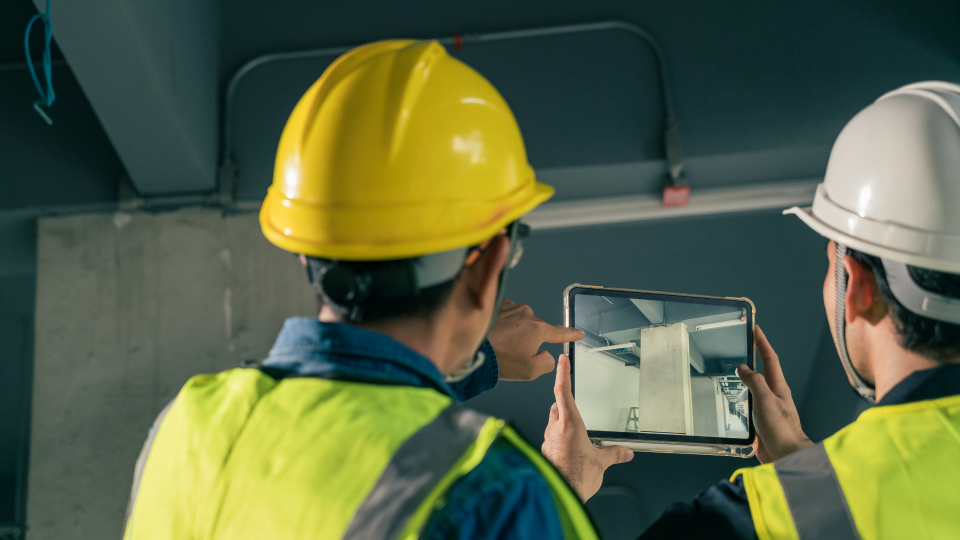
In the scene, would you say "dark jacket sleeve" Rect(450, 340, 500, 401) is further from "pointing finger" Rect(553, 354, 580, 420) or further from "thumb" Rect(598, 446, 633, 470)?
"thumb" Rect(598, 446, 633, 470)

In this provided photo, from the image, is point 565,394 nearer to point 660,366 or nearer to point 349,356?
point 660,366

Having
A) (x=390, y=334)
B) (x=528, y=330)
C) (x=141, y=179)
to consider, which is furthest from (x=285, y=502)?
(x=141, y=179)

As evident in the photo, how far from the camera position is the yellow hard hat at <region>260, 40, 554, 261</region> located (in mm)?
790

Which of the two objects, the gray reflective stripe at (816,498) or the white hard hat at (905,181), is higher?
the white hard hat at (905,181)

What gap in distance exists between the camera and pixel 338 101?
0.82 metres

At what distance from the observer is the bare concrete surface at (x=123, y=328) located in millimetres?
2404

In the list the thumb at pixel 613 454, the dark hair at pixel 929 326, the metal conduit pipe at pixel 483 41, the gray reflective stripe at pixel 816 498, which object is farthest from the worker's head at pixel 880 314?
the metal conduit pipe at pixel 483 41

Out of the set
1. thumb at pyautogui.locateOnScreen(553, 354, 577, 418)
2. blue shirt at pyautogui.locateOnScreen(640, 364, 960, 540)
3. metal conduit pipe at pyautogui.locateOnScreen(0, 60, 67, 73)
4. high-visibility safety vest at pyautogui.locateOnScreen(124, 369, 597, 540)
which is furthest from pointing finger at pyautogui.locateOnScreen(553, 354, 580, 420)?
metal conduit pipe at pyautogui.locateOnScreen(0, 60, 67, 73)

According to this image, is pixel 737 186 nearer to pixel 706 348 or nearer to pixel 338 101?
pixel 706 348

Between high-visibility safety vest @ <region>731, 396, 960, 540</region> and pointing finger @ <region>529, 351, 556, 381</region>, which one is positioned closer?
high-visibility safety vest @ <region>731, 396, 960, 540</region>

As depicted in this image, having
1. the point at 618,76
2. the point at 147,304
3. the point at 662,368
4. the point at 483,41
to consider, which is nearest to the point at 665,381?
the point at 662,368

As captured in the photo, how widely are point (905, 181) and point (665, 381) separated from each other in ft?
2.44

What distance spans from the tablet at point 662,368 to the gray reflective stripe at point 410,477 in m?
0.87

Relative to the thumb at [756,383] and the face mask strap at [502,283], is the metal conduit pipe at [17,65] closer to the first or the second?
the face mask strap at [502,283]
